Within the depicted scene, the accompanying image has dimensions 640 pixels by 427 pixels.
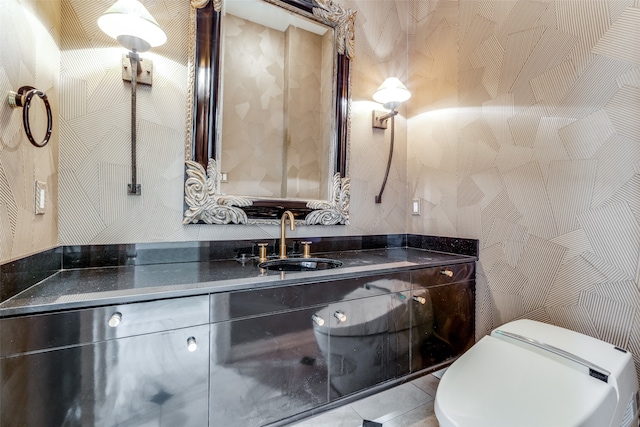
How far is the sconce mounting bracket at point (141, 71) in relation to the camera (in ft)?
4.37

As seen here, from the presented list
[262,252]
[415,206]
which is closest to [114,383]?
[262,252]

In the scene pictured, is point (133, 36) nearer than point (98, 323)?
No

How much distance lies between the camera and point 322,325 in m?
1.28

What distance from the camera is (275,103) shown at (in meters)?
1.69

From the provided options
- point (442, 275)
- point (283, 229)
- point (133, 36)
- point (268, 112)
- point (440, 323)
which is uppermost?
point (133, 36)

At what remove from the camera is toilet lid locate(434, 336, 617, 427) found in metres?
0.85

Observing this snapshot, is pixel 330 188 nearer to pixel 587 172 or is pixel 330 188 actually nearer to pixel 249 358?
pixel 249 358

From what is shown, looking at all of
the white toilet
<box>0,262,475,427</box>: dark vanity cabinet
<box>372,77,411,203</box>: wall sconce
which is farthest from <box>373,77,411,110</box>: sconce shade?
the white toilet

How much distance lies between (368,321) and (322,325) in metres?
0.27

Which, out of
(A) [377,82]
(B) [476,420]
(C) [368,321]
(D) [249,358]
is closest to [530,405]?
(B) [476,420]

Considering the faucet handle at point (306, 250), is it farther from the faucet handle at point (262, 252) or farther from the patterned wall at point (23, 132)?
the patterned wall at point (23, 132)

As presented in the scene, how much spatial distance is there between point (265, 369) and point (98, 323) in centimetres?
61

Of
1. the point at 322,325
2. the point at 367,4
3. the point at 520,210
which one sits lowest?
the point at 322,325

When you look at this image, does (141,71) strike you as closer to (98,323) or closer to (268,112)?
(268,112)
